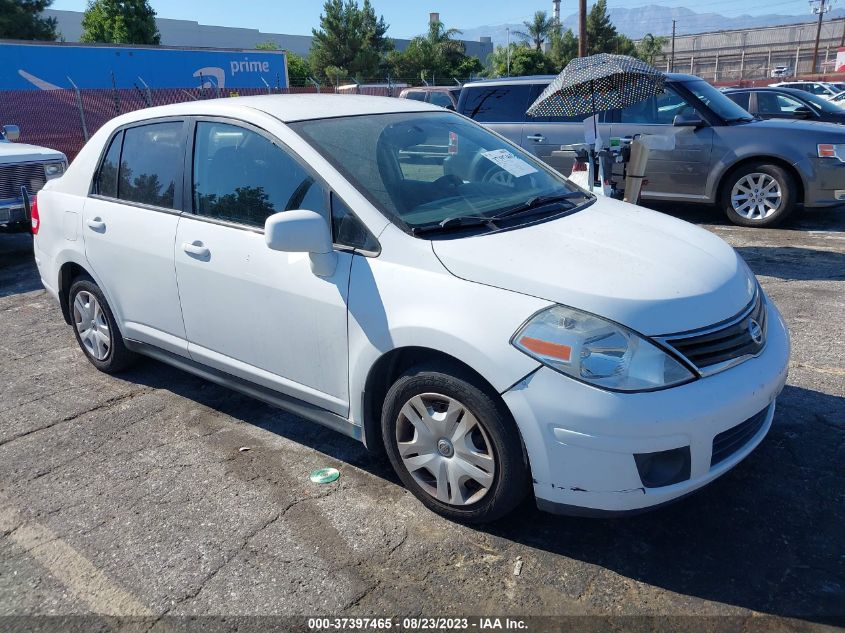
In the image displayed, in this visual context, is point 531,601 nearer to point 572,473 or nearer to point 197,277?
point 572,473

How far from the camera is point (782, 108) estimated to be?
11.0m

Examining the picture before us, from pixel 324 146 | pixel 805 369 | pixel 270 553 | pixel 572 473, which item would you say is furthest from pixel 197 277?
pixel 805 369

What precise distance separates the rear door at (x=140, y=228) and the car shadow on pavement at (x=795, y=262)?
5.08 metres

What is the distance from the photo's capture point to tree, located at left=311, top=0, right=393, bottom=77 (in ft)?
150

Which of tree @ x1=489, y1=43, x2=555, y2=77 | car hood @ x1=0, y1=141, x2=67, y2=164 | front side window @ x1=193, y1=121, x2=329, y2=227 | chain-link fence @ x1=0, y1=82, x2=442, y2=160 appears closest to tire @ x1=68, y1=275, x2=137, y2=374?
front side window @ x1=193, y1=121, x2=329, y2=227

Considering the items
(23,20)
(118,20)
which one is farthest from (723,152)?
(23,20)

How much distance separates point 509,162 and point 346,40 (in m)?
45.8

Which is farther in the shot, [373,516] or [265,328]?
[265,328]

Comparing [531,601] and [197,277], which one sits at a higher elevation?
[197,277]

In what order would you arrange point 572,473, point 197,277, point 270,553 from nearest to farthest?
point 572,473 < point 270,553 < point 197,277

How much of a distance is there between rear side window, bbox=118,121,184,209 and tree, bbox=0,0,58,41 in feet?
110

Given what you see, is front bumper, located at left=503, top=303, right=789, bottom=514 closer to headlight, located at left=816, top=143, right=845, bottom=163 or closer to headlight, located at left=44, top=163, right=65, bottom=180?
headlight, located at left=816, top=143, right=845, bottom=163

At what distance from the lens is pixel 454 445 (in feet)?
9.32

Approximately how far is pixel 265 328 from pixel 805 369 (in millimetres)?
3269
